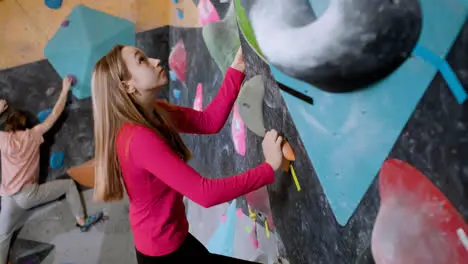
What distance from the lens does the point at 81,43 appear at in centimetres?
258

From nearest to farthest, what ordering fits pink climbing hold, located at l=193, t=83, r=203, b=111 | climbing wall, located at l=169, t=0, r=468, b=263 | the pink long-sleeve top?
climbing wall, located at l=169, t=0, r=468, b=263 → the pink long-sleeve top → pink climbing hold, located at l=193, t=83, r=203, b=111

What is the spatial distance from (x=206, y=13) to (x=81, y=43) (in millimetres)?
1014

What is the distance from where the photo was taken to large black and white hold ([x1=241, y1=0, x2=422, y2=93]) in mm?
798

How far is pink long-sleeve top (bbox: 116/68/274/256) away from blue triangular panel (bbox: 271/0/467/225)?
15 centimetres

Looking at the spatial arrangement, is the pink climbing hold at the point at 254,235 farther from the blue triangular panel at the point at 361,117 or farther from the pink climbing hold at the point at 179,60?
the pink climbing hold at the point at 179,60

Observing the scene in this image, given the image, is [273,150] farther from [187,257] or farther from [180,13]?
[180,13]

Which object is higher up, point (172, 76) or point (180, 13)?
point (180, 13)

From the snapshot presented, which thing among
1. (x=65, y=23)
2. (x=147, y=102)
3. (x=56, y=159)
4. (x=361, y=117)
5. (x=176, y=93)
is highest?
(x=361, y=117)

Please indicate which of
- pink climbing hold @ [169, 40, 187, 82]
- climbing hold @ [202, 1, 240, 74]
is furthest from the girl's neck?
pink climbing hold @ [169, 40, 187, 82]

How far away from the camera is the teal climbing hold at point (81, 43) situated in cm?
257

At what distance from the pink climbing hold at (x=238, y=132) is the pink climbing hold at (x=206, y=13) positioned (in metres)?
0.37

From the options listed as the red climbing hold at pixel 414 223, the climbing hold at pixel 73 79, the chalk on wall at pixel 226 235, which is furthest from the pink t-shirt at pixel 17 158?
the red climbing hold at pixel 414 223

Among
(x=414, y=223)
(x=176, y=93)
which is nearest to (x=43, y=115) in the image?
(x=176, y=93)

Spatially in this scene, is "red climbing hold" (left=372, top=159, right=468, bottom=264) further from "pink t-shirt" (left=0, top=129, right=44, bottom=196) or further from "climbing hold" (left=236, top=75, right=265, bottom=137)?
"pink t-shirt" (left=0, top=129, right=44, bottom=196)
